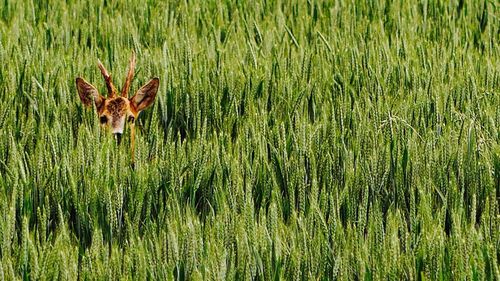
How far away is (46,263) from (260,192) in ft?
2.65

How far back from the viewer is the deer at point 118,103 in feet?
10.0

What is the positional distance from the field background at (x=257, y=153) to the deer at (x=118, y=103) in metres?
0.05

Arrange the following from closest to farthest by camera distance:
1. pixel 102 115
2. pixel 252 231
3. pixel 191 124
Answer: pixel 252 231
pixel 102 115
pixel 191 124

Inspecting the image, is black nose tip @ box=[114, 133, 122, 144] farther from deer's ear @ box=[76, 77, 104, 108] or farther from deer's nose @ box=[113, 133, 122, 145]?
deer's ear @ box=[76, 77, 104, 108]

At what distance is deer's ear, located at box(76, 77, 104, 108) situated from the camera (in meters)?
3.11

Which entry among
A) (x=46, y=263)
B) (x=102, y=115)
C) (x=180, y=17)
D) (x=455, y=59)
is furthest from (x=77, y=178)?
(x=180, y=17)

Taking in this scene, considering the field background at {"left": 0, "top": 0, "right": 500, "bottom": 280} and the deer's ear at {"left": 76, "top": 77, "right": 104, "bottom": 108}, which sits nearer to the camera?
the field background at {"left": 0, "top": 0, "right": 500, "bottom": 280}

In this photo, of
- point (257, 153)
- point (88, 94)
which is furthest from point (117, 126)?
point (257, 153)

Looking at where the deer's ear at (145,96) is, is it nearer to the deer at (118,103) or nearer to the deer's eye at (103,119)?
the deer at (118,103)

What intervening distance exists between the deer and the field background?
51 millimetres

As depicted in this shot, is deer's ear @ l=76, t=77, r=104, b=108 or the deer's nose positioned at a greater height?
deer's ear @ l=76, t=77, r=104, b=108

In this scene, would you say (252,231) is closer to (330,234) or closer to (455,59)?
(330,234)

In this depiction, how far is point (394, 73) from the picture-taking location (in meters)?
3.81

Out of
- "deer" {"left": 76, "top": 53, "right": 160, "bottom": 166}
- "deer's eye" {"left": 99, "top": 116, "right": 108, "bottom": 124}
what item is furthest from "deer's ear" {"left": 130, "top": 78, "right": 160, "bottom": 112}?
"deer's eye" {"left": 99, "top": 116, "right": 108, "bottom": 124}
